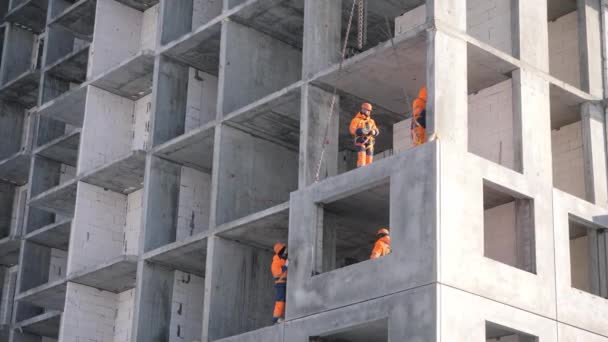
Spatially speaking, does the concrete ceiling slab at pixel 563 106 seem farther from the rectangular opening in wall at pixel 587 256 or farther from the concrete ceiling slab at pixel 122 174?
the concrete ceiling slab at pixel 122 174

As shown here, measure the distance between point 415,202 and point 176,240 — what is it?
12.1 meters

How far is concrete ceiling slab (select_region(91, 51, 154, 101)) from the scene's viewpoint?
1564 inches

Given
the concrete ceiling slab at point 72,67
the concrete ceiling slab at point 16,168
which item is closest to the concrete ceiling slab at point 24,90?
the concrete ceiling slab at point 72,67

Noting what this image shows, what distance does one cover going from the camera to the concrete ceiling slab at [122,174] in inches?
1521

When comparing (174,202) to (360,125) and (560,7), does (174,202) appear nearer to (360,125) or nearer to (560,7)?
(360,125)

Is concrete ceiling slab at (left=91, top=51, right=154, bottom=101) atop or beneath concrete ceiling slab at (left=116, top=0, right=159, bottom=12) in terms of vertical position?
beneath

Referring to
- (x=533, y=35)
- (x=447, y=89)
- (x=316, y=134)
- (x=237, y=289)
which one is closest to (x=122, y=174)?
(x=237, y=289)

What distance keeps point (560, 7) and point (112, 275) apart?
15650 millimetres

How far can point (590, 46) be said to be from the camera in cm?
3288

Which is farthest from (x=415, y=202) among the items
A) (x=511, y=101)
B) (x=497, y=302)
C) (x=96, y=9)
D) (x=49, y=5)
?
(x=49, y=5)

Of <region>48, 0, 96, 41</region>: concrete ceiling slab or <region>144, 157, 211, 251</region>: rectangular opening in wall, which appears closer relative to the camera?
<region>144, 157, 211, 251</region>: rectangular opening in wall

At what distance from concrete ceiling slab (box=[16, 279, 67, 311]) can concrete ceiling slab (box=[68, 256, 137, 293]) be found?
2.68 ft

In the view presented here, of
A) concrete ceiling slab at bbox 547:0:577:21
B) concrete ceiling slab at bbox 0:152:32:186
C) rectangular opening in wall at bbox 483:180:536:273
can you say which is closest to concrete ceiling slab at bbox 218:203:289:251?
rectangular opening in wall at bbox 483:180:536:273

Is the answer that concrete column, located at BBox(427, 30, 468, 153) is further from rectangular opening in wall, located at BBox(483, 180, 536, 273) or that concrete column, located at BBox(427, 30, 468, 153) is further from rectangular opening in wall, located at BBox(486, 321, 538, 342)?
rectangular opening in wall, located at BBox(486, 321, 538, 342)
